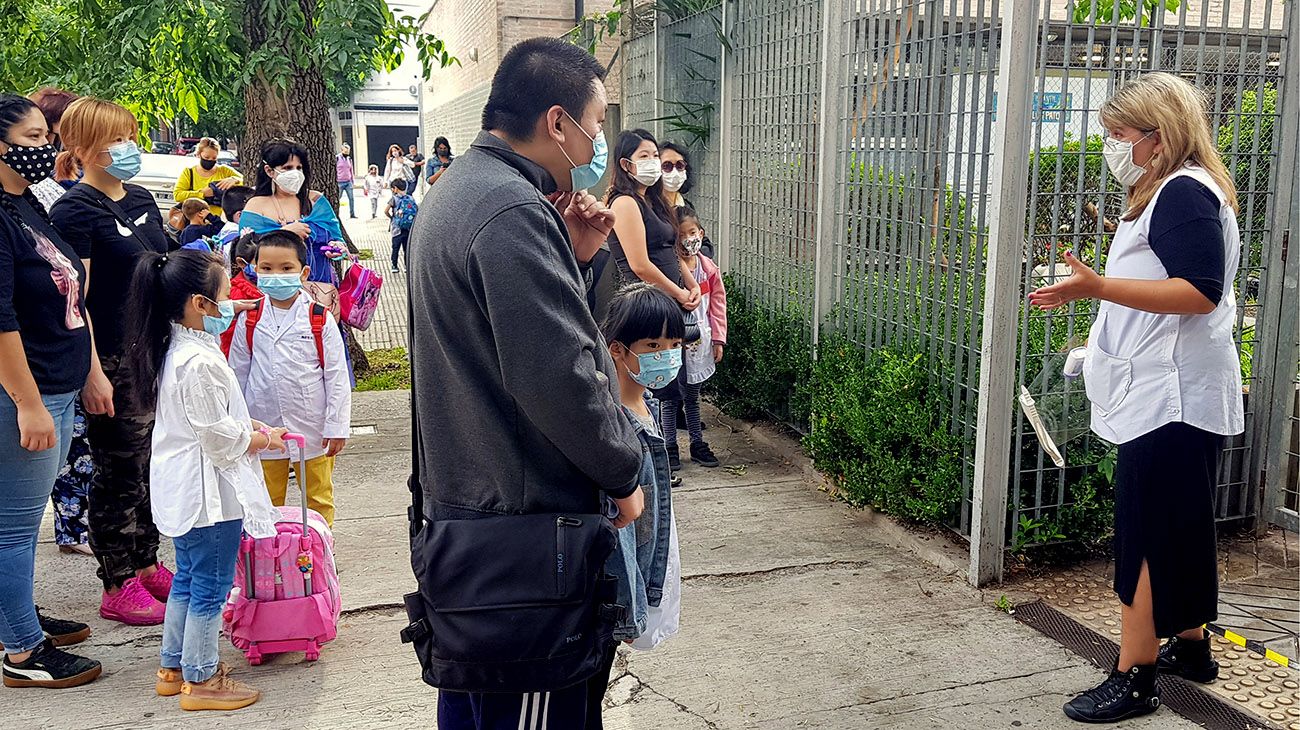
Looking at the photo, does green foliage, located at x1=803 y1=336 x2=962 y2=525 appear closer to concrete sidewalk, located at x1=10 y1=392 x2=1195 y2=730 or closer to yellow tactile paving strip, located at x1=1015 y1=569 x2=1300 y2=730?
concrete sidewalk, located at x1=10 y1=392 x2=1195 y2=730

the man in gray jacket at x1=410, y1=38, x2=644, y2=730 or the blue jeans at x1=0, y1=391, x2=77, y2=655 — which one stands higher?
the man in gray jacket at x1=410, y1=38, x2=644, y2=730

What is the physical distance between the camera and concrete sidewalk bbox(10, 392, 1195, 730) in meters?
3.57

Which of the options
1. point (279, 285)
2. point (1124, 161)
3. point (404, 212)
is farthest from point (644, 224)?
point (404, 212)

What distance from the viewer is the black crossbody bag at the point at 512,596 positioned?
7.39 ft

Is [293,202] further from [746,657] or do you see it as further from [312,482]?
[746,657]

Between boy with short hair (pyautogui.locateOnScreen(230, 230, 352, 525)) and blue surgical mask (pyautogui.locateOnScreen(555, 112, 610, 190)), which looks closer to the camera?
blue surgical mask (pyautogui.locateOnScreen(555, 112, 610, 190))

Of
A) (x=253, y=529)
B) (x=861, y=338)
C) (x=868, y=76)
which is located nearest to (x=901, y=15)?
(x=868, y=76)

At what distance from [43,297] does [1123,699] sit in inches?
151

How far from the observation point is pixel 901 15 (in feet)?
16.6

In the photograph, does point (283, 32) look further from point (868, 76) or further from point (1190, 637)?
point (1190, 637)

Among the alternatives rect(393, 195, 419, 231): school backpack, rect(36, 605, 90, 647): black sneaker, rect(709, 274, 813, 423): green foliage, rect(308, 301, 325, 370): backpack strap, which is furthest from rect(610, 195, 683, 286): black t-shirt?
rect(393, 195, 419, 231): school backpack

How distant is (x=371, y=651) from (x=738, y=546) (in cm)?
185

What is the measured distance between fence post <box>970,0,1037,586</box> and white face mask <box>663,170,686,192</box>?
213 cm

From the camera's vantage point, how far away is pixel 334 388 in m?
4.42
